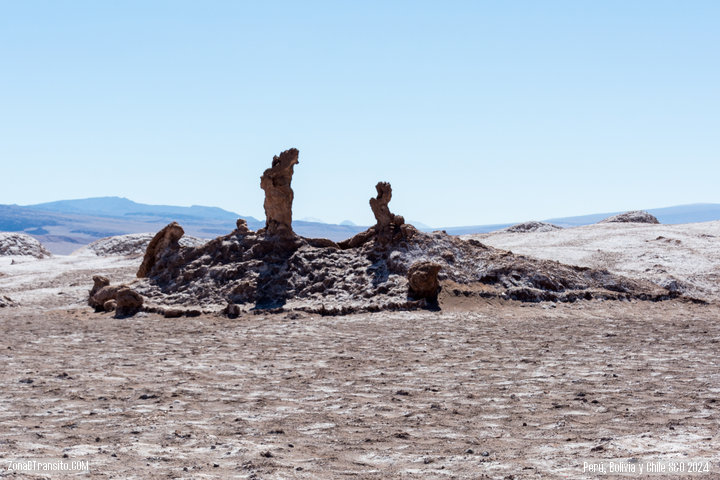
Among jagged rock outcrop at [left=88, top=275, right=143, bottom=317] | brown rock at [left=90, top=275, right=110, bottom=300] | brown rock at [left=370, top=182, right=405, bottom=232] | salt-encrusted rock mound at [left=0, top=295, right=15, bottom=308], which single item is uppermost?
brown rock at [left=370, top=182, right=405, bottom=232]

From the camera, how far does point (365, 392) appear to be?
7.75 metres

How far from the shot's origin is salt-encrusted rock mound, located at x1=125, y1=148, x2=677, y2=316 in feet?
51.9

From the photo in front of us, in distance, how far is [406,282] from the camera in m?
16.1

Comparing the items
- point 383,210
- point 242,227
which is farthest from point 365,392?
point 242,227

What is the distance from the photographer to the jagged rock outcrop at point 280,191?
17.3 m

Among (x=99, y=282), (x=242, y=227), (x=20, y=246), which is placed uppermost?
(x=242, y=227)

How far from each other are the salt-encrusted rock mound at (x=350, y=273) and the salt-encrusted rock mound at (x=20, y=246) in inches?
845

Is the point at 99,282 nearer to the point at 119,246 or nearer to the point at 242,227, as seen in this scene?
the point at 242,227

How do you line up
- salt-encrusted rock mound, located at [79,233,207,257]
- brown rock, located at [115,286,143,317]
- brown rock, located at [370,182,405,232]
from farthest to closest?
salt-encrusted rock mound, located at [79,233,207,257], brown rock, located at [370,182,405,232], brown rock, located at [115,286,143,317]

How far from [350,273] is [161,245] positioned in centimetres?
547

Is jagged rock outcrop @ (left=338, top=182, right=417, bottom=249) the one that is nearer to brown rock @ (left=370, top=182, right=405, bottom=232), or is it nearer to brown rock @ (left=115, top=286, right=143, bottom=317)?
brown rock @ (left=370, top=182, right=405, bottom=232)

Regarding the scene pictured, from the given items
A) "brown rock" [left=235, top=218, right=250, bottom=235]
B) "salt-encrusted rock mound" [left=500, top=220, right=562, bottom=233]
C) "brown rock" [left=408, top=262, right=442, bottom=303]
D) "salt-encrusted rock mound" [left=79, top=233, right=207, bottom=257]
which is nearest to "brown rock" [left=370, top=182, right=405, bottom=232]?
"brown rock" [left=408, top=262, right=442, bottom=303]

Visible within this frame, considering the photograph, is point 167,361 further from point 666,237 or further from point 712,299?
point 666,237

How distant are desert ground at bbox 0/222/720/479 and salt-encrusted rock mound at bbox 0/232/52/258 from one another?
77.5 feet
